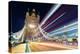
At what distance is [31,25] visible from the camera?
1647 mm

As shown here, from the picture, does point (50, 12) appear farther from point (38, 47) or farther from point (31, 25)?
point (38, 47)

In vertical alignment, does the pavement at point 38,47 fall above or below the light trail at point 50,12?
below

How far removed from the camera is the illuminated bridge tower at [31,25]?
1.62 metres

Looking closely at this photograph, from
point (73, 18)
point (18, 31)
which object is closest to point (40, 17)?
point (18, 31)

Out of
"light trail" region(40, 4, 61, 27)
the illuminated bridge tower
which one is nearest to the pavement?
the illuminated bridge tower

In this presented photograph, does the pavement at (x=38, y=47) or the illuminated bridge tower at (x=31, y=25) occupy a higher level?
the illuminated bridge tower at (x=31, y=25)

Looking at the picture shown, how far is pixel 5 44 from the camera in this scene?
5.12 feet

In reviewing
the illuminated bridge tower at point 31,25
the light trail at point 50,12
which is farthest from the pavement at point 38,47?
the light trail at point 50,12

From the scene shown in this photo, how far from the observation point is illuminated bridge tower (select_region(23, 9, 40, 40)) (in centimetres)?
162

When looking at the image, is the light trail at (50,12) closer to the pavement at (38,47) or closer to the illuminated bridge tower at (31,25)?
the illuminated bridge tower at (31,25)

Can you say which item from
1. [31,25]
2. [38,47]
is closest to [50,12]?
[31,25]

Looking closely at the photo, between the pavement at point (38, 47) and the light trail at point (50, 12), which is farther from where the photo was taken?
the light trail at point (50, 12)

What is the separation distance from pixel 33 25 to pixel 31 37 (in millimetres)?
122

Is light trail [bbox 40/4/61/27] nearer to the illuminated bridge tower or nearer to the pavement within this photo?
the illuminated bridge tower
